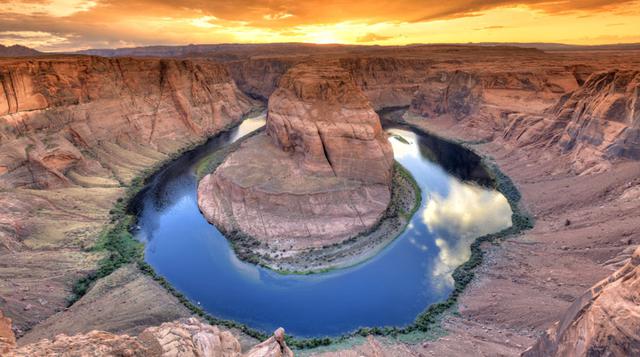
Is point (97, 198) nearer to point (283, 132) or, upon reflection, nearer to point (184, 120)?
point (283, 132)

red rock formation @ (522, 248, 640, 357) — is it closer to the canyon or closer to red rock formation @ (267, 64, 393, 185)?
the canyon

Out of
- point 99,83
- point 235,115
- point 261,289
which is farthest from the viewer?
point 235,115

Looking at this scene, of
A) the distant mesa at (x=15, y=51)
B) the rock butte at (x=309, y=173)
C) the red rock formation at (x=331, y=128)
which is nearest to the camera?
the rock butte at (x=309, y=173)

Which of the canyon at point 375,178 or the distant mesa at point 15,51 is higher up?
the distant mesa at point 15,51

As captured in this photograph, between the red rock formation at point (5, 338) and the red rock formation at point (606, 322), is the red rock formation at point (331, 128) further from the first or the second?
the red rock formation at point (5, 338)

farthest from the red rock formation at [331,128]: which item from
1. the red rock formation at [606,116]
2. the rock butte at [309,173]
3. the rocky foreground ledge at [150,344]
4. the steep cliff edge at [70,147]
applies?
the rocky foreground ledge at [150,344]

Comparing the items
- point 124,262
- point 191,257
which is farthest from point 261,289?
point 124,262

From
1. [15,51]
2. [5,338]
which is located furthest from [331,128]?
[15,51]

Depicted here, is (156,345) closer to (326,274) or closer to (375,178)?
(326,274)
